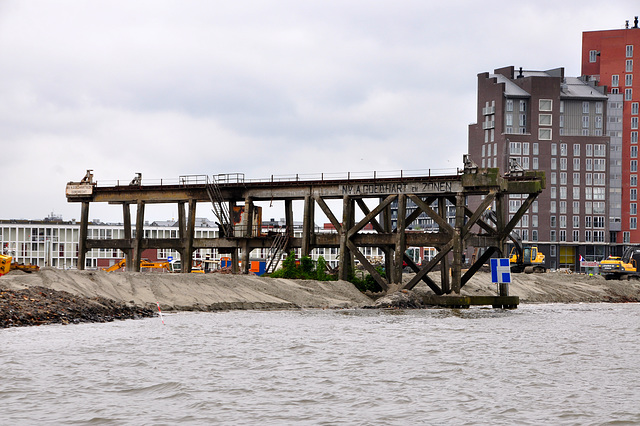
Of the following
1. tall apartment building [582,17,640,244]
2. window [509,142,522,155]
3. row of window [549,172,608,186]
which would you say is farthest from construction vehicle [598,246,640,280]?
tall apartment building [582,17,640,244]

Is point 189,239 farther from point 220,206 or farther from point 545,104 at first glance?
point 545,104

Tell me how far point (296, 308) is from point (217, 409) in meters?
34.9

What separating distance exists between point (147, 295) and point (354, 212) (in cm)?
1901

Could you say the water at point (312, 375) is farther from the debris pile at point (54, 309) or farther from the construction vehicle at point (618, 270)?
the construction vehicle at point (618, 270)

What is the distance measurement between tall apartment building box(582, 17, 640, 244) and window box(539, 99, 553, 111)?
15595 millimetres

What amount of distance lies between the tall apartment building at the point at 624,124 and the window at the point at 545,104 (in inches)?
614

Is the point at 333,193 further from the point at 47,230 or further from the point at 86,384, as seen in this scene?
the point at 47,230

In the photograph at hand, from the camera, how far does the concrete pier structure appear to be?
5372cm

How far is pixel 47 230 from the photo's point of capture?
144 metres

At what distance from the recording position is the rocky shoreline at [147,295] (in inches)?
1455

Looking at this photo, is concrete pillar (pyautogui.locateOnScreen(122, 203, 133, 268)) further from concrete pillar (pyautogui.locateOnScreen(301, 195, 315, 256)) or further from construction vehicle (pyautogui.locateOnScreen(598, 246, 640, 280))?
construction vehicle (pyautogui.locateOnScreen(598, 246, 640, 280))

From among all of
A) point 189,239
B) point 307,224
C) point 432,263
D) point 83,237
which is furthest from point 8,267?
point 432,263

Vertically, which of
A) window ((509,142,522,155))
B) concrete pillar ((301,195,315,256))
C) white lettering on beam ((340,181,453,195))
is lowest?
concrete pillar ((301,195,315,256))

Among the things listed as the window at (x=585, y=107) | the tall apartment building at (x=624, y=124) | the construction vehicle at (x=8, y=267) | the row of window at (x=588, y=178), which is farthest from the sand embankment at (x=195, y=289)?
the tall apartment building at (x=624, y=124)
